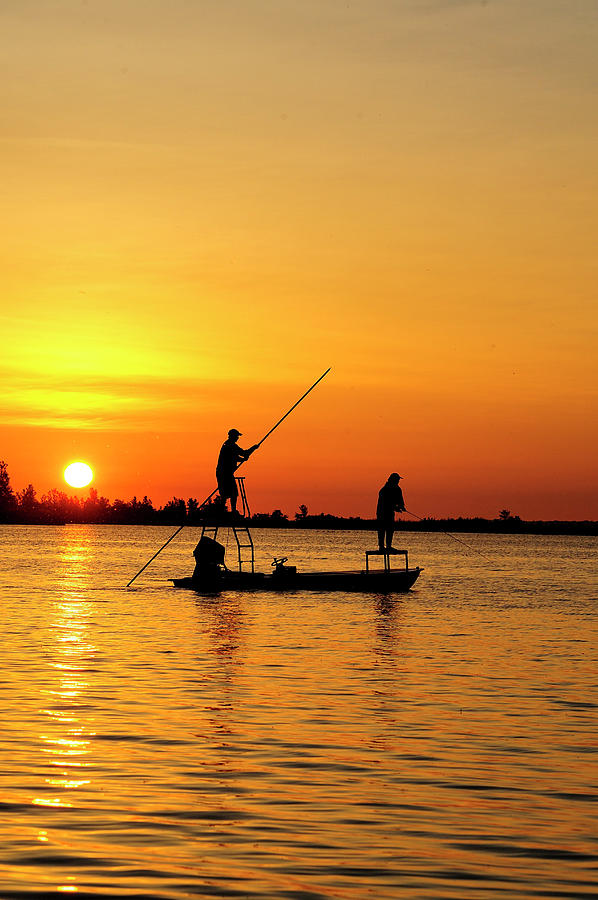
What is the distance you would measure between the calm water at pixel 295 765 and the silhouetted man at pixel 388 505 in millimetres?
9747

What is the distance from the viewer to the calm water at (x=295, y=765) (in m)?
8.00

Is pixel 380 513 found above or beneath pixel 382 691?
above

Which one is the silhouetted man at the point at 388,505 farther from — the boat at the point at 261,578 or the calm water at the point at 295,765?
the calm water at the point at 295,765

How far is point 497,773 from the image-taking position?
37.0ft

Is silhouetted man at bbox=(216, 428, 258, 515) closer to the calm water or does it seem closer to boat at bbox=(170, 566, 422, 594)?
boat at bbox=(170, 566, 422, 594)

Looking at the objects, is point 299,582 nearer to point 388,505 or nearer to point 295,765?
point 388,505

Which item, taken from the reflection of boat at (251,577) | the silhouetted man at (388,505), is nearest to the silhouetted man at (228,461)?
the reflection of boat at (251,577)

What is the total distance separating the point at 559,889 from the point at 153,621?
19.7 metres

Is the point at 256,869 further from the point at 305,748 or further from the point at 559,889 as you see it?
the point at 305,748

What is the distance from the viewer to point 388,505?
3416cm

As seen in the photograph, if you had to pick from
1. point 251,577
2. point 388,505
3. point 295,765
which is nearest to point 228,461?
point 251,577

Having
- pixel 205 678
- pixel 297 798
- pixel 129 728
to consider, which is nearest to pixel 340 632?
pixel 205 678

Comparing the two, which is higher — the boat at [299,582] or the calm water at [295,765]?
the boat at [299,582]

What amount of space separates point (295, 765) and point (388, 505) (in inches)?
905
